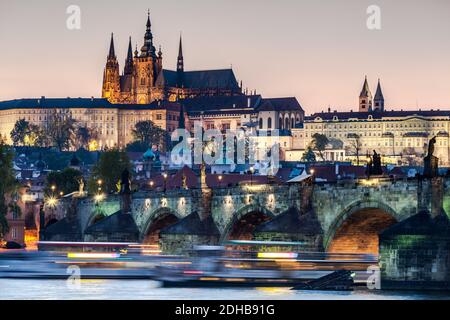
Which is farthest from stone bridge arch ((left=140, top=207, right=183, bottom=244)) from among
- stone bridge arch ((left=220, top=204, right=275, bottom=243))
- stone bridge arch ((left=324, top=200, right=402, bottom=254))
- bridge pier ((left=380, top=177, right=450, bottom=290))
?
bridge pier ((left=380, top=177, right=450, bottom=290))

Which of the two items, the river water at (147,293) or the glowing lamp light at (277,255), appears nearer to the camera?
the river water at (147,293)

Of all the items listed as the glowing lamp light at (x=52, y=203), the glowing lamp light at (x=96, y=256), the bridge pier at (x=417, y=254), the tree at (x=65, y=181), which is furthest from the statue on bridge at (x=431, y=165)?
the tree at (x=65, y=181)

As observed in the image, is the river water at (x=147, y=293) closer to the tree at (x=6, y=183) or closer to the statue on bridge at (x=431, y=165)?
the statue on bridge at (x=431, y=165)

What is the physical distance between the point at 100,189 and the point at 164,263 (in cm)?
5182

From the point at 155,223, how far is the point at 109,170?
4146 centimetres

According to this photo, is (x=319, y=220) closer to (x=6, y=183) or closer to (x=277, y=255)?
(x=277, y=255)

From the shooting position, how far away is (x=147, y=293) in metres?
46.5

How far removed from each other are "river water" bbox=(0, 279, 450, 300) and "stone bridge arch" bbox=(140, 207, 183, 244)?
17392mm

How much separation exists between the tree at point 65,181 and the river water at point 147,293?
179 feet

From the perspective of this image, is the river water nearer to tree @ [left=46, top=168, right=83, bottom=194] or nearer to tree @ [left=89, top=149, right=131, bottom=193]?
tree @ [left=46, top=168, right=83, bottom=194]

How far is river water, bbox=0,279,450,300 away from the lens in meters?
A: 42.4

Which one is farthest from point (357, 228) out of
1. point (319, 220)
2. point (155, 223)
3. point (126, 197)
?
point (126, 197)

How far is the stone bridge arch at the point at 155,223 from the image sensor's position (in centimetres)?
6931
